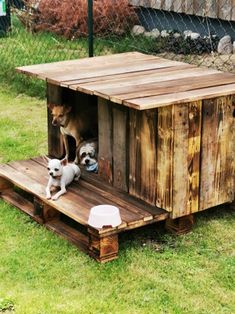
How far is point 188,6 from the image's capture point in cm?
857

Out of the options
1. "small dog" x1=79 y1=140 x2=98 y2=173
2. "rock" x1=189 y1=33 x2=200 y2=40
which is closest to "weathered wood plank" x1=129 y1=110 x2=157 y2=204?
"small dog" x1=79 y1=140 x2=98 y2=173

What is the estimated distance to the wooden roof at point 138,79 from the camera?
3.92m

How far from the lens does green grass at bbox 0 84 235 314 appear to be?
11.3ft

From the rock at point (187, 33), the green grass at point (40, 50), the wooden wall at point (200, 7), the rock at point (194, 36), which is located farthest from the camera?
the rock at point (187, 33)

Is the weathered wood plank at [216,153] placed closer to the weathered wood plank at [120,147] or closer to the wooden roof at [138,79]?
the wooden roof at [138,79]

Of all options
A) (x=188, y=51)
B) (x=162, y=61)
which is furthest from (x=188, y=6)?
(x=162, y=61)

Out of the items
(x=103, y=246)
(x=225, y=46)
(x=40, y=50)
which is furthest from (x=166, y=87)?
(x=40, y=50)

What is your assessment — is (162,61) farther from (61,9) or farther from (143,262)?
(61,9)

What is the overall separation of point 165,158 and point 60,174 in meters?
0.71

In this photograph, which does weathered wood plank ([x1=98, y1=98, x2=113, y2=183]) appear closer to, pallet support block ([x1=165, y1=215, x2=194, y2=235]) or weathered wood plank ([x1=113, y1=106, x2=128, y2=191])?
weathered wood plank ([x1=113, y1=106, x2=128, y2=191])

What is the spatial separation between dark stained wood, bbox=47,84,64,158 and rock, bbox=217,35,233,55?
3.58 metres

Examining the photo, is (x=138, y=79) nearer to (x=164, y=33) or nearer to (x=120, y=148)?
(x=120, y=148)

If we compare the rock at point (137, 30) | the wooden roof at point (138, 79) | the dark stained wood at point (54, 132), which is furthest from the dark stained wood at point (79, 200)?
the rock at point (137, 30)

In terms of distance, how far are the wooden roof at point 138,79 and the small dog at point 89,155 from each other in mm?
480
